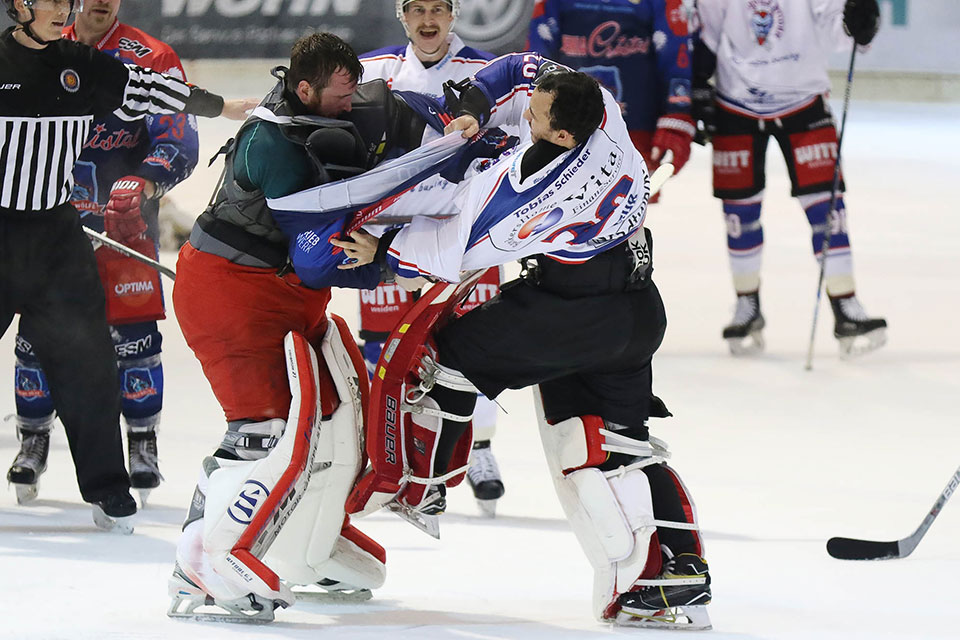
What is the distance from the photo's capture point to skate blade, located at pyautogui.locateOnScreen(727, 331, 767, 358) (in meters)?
5.43

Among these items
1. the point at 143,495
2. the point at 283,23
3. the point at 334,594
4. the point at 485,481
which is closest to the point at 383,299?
the point at 485,481

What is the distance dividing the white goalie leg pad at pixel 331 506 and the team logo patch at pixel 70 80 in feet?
3.00

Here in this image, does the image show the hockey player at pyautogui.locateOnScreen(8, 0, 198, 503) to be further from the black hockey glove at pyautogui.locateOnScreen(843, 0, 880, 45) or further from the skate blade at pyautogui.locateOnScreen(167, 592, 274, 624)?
the black hockey glove at pyautogui.locateOnScreen(843, 0, 880, 45)

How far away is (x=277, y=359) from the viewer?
271 cm

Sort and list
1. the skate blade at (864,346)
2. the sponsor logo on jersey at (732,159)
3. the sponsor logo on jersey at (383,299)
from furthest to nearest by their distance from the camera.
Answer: the sponsor logo on jersey at (732,159) < the skate blade at (864,346) < the sponsor logo on jersey at (383,299)

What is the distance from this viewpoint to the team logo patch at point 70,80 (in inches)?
127

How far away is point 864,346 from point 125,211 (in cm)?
283

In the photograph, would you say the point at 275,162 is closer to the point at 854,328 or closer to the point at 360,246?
the point at 360,246

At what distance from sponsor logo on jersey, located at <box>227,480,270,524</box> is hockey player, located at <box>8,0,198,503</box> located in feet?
3.76

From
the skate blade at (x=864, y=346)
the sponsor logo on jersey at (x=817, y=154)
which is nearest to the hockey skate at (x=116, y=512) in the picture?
the skate blade at (x=864, y=346)

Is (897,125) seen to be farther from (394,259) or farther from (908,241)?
(394,259)

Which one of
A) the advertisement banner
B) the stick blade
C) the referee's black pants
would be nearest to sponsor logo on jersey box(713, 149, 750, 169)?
the stick blade

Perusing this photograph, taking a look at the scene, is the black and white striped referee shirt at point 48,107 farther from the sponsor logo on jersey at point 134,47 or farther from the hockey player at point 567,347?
the hockey player at point 567,347

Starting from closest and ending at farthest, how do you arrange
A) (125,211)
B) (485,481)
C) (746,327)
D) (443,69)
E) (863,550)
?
(863,550) < (485,481) < (443,69) < (125,211) < (746,327)
